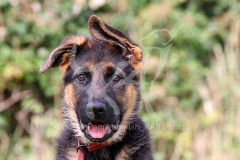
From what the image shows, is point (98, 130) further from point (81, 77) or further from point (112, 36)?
point (112, 36)

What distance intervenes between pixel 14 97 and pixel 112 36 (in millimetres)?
4820

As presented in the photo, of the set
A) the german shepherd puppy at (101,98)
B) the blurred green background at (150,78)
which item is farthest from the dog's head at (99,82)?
the blurred green background at (150,78)

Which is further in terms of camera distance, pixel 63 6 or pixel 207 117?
pixel 63 6

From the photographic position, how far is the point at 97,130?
4926 millimetres

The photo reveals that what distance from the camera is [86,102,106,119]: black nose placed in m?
4.68

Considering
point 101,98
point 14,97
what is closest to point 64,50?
point 101,98

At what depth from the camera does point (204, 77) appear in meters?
9.73

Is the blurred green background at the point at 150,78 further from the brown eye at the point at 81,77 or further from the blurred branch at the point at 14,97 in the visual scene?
the brown eye at the point at 81,77

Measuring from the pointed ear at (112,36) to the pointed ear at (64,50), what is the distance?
0.38 metres

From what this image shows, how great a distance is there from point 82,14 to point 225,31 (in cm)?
295

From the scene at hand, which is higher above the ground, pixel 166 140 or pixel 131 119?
pixel 131 119

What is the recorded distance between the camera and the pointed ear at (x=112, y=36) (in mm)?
4555

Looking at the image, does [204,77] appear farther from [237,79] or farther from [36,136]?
[36,136]

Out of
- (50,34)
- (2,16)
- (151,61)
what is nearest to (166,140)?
(151,61)
